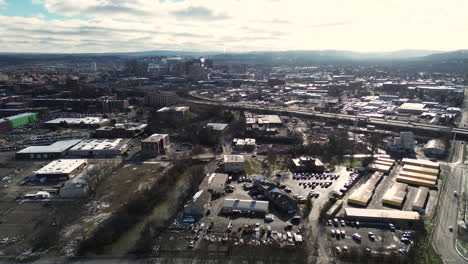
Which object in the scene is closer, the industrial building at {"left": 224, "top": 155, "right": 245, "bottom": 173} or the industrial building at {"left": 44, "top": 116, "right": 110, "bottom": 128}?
the industrial building at {"left": 224, "top": 155, "right": 245, "bottom": 173}

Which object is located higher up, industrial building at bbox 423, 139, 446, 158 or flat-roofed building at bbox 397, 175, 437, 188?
industrial building at bbox 423, 139, 446, 158

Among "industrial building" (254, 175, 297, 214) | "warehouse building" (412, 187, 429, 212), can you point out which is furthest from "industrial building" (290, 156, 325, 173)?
"warehouse building" (412, 187, 429, 212)

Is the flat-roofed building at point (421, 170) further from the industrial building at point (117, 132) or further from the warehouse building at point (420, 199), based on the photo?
the industrial building at point (117, 132)

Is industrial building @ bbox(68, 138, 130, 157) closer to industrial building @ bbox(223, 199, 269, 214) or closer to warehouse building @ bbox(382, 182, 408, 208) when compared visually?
industrial building @ bbox(223, 199, 269, 214)

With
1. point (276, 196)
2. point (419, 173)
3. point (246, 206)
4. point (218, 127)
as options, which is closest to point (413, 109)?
point (419, 173)

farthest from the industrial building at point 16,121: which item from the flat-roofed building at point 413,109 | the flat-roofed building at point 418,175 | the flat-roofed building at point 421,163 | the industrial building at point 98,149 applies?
the flat-roofed building at point 413,109

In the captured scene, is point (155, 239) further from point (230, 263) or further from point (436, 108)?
point (436, 108)
